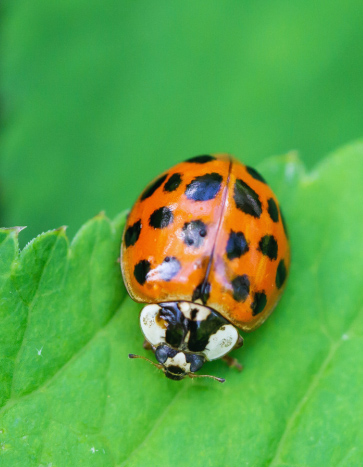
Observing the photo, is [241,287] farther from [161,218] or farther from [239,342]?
[161,218]

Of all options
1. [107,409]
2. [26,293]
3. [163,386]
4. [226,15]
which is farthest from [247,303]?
[226,15]

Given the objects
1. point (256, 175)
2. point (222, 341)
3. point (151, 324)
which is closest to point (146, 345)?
point (151, 324)

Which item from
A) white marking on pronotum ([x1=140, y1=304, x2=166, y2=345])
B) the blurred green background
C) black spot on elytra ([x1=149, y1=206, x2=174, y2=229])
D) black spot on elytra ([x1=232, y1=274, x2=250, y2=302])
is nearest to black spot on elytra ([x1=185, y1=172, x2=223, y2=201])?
black spot on elytra ([x1=149, y1=206, x2=174, y2=229])


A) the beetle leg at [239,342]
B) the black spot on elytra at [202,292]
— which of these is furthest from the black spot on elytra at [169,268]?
the beetle leg at [239,342]

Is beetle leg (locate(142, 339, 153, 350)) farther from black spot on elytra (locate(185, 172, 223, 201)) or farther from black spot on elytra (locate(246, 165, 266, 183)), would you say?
black spot on elytra (locate(246, 165, 266, 183))

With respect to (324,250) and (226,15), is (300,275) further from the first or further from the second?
(226,15)

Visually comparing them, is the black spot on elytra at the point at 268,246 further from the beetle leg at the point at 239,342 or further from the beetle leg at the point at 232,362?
the beetle leg at the point at 232,362
